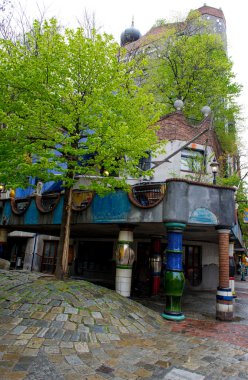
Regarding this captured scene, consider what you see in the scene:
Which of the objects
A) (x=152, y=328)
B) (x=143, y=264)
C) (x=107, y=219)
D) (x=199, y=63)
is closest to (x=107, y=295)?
(x=152, y=328)

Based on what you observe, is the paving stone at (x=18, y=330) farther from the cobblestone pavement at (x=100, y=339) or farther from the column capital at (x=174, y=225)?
the column capital at (x=174, y=225)

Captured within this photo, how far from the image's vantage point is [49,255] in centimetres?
2138

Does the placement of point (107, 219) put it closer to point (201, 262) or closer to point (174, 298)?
point (174, 298)

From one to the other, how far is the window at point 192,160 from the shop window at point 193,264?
5.38 meters

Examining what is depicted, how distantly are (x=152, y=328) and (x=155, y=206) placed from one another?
12.7 feet

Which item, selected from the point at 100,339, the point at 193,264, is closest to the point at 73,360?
the point at 100,339

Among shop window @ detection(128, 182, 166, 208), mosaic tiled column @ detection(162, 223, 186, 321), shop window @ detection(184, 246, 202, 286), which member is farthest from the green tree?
shop window @ detection(184, 246, 202, 286)

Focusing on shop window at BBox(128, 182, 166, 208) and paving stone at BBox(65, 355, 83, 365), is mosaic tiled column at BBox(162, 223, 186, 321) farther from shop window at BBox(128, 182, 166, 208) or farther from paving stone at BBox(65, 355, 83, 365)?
paving stone at BBox(65, 355, 83, 365)

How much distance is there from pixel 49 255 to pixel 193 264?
10.6 m

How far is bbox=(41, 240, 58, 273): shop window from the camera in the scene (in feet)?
69.0

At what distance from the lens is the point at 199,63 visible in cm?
2106

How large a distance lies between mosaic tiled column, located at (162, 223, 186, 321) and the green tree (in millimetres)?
2439

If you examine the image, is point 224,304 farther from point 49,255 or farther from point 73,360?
point 49,255

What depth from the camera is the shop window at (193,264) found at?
18094 millimetres
